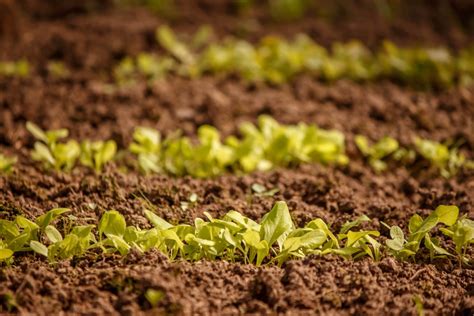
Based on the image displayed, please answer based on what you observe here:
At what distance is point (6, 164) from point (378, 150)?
7.10 feet

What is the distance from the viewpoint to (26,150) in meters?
3.77

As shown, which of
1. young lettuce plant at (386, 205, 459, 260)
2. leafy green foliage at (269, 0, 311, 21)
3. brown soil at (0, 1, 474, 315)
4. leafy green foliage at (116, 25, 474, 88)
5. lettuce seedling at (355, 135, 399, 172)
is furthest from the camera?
leafy green foliage at (269, 0, 311, 21)

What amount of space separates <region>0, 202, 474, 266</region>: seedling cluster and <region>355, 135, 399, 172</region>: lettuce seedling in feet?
3.98

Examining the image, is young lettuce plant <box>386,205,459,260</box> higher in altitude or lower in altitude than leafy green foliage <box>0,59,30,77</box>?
lower

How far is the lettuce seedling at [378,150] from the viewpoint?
3799mm

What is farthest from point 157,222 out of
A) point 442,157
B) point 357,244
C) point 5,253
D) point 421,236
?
point 442,157

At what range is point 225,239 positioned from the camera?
8.14 ft

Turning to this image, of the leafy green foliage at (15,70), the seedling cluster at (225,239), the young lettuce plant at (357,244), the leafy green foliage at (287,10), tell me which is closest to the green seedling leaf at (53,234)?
the seedling cluster at (225,239)

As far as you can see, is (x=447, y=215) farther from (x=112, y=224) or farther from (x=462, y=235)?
(x=112, y=224)

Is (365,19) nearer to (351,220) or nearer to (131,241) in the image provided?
(351,220)

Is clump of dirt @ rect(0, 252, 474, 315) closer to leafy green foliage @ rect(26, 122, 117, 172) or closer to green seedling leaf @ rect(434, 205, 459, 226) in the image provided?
green seedling leaf @ rect(434, 205, 459, 226)

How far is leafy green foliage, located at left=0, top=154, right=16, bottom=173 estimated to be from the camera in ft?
10.5

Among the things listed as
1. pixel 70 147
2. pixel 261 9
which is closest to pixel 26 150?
pixel 70 147

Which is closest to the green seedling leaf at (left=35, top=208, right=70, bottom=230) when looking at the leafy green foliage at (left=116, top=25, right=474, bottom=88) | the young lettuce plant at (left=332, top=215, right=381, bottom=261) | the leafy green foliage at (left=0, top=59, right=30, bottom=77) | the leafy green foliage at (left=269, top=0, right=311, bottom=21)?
the young lettuce plant at (left=332, top=215, right=381, bottom=261)
